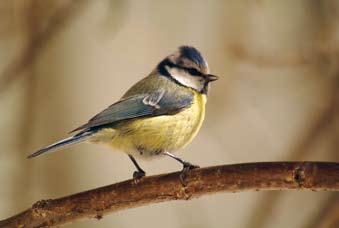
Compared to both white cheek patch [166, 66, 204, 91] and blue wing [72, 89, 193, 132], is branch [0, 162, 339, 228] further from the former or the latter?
white cheek patch [166, 66, 204, 91]

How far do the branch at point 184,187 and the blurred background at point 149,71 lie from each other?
82 centimetres

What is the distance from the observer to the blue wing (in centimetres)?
110

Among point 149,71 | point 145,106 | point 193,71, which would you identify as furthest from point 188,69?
point 149,71

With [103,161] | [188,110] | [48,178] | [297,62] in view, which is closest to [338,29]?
[297,62]

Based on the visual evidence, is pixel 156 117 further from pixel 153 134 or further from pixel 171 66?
pixel 171 66

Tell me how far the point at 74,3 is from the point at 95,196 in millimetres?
981

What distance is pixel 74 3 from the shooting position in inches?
68.2

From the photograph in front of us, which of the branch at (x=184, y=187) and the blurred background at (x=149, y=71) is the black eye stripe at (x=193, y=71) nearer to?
the branch at (x=184, y=187)

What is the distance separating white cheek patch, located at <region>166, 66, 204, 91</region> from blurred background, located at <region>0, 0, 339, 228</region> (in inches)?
20.4

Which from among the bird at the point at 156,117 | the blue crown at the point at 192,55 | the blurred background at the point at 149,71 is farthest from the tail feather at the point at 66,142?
the blurred background at the point at 149,71

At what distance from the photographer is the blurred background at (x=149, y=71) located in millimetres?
1730

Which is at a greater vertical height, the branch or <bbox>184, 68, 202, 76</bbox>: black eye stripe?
<bbox>184, 68, 202, 76</bbox>: black eye stripe

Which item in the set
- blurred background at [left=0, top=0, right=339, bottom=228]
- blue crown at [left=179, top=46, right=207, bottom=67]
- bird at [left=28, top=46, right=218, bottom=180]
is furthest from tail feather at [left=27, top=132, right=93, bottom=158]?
blurred background at [left=0, top=0, right=339, bottom=228]

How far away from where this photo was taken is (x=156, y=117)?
3.78ft
